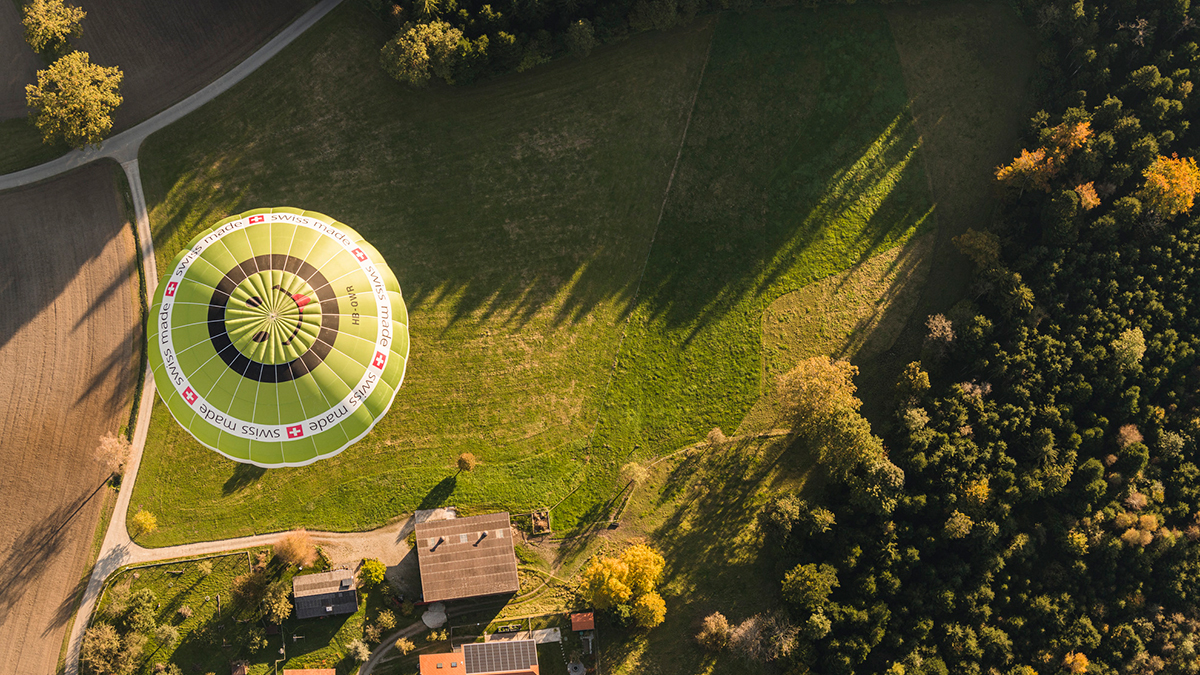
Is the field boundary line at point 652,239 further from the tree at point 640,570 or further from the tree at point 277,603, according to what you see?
the tree at point 277,603

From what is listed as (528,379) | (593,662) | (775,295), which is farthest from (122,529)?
(775,295)

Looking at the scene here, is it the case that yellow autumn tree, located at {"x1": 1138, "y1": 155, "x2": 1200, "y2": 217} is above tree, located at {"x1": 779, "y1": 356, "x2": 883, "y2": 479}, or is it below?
above

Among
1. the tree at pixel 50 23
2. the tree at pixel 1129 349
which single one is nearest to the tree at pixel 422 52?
the tree at pixel 50 23

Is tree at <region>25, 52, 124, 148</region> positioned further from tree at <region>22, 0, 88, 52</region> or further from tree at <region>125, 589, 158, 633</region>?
tree at <region>125, 589, 158, 633</region>

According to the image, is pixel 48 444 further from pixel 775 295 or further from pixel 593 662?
pixel 775 295

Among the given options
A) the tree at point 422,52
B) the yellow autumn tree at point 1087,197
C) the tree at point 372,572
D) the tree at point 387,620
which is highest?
the yellow autumn tree at point 1087,197

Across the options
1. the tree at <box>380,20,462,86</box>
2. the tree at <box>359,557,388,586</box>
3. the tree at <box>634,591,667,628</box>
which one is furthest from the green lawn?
the tree at <box>634,591,667,628</box>

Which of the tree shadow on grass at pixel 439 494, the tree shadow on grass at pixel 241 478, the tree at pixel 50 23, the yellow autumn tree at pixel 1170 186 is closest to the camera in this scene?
the yellow autumn tree at pixel 1170 186
